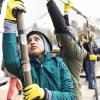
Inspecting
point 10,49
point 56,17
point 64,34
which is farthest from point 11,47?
point 64,34

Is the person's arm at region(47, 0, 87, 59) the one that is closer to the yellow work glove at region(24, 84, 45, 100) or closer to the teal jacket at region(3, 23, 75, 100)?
the teal jacket at region(3, 23, 75, 100)

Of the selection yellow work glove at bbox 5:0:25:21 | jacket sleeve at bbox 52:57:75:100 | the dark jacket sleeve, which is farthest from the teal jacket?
the dark jacket sleeve

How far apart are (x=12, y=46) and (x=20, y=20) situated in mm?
528

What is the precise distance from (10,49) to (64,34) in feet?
3.38

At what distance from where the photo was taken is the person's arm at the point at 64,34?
4.07m

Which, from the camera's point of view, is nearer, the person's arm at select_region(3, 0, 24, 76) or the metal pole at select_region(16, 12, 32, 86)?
the metal pole at select_region(16, 12, 32, 86)

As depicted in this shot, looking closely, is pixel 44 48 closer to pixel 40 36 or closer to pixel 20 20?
pixel 40 36

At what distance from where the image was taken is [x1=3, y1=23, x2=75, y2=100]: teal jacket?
10.7ft

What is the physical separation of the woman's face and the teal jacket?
0.15 ft

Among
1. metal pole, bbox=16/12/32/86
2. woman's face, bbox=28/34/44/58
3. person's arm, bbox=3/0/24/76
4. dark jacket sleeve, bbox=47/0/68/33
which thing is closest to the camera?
metal pole, bbox=16/12/32/86

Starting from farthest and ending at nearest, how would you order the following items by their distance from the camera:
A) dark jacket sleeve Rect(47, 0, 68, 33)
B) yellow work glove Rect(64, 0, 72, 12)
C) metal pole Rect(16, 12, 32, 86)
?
yellow work glove Rect(64, 0, 72, 12)
dark jacket sleeve Rect(47, 0, 68, 33)
metal pole Rect(16, 12, 32, 86)

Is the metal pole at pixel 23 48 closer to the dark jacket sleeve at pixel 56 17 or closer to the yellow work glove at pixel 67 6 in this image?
the dark jacket sleeve at pixel 56 17

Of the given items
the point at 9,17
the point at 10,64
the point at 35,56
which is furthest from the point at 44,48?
the point at 9,17

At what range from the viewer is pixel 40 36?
3.61 m
